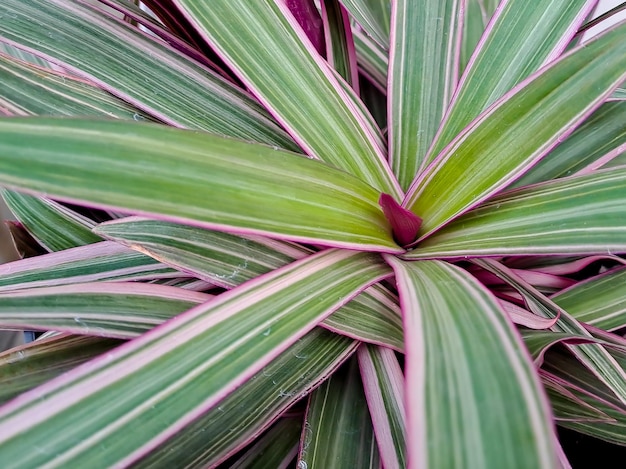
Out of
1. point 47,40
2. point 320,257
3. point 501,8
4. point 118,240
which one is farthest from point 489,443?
point 47,40

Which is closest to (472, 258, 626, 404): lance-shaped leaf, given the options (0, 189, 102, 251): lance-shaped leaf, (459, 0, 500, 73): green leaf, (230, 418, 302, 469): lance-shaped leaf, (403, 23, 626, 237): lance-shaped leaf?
(403, 23, 626, 237): lance-shaped leaf

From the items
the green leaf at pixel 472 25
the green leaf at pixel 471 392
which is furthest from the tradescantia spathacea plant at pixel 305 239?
the green leaf at pixel 472 25

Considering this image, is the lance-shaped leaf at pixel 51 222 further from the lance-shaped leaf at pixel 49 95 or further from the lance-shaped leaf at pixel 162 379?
the lance-shaped leaf at pixel 162 379

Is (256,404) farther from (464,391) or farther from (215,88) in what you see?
(215,88)

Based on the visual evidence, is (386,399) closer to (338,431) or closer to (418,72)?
(338,431)

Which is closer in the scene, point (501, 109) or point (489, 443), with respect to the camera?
point (489, 443)

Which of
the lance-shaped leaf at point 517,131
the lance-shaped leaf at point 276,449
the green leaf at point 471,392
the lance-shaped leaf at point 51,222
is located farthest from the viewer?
the lance-shaped leaf at point 51,222

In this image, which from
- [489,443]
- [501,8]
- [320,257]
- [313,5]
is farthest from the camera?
[313,5]
